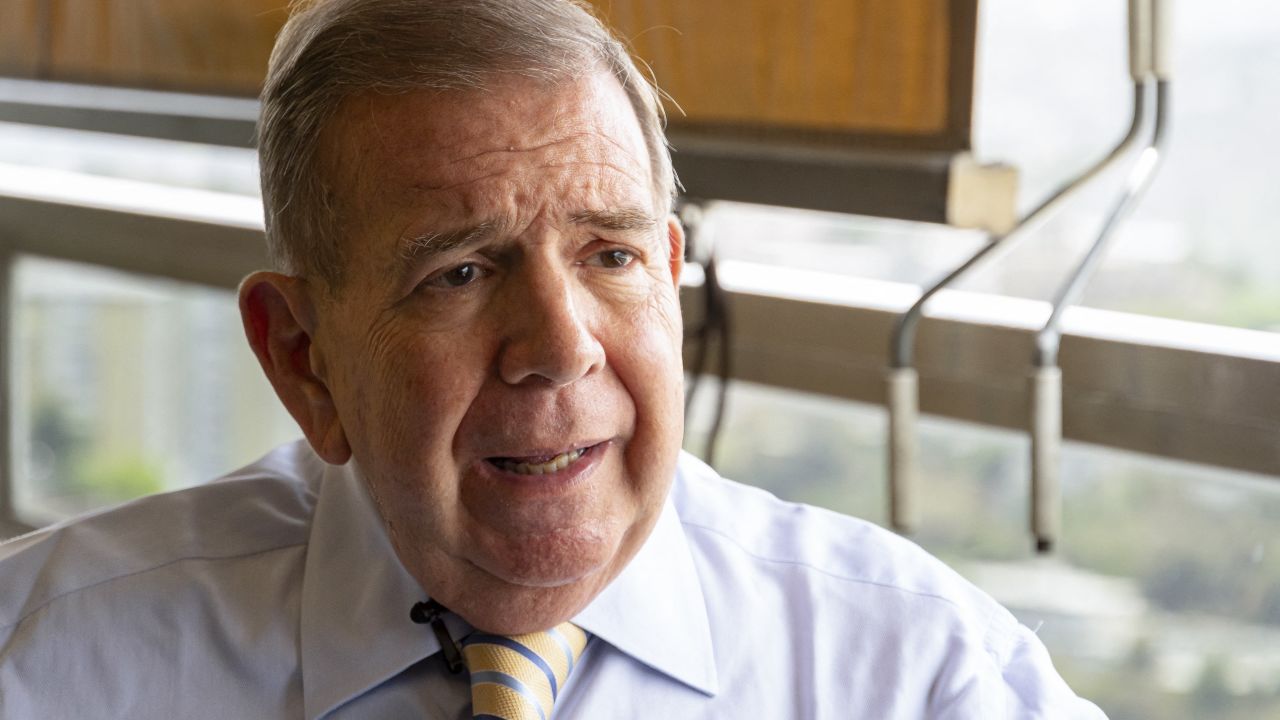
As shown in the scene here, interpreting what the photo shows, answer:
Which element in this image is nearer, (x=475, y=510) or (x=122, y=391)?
(x=475, y=510)

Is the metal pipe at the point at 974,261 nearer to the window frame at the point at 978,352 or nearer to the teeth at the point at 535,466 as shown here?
the window frame at the point at 978,352

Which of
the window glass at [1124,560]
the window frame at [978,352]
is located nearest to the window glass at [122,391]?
the window frame at [978,352]

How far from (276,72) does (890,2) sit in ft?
2.32

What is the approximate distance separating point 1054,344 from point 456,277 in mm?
628

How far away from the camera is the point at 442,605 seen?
1.19 metres

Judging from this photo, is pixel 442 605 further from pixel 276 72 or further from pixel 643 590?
pixel 276 72

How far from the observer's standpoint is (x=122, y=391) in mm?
3021

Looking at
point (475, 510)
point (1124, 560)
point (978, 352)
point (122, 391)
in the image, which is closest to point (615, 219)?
point (475, 510)

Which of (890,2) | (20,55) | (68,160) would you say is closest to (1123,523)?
(890,2)

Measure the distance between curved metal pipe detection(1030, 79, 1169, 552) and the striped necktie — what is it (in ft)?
1.70

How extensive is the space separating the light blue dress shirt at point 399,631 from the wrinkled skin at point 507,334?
0.09 metres

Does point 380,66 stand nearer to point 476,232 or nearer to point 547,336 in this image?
point 476,232

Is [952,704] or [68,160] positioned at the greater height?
[68,160]

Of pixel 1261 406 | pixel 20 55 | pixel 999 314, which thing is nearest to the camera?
pixel 1261 406
